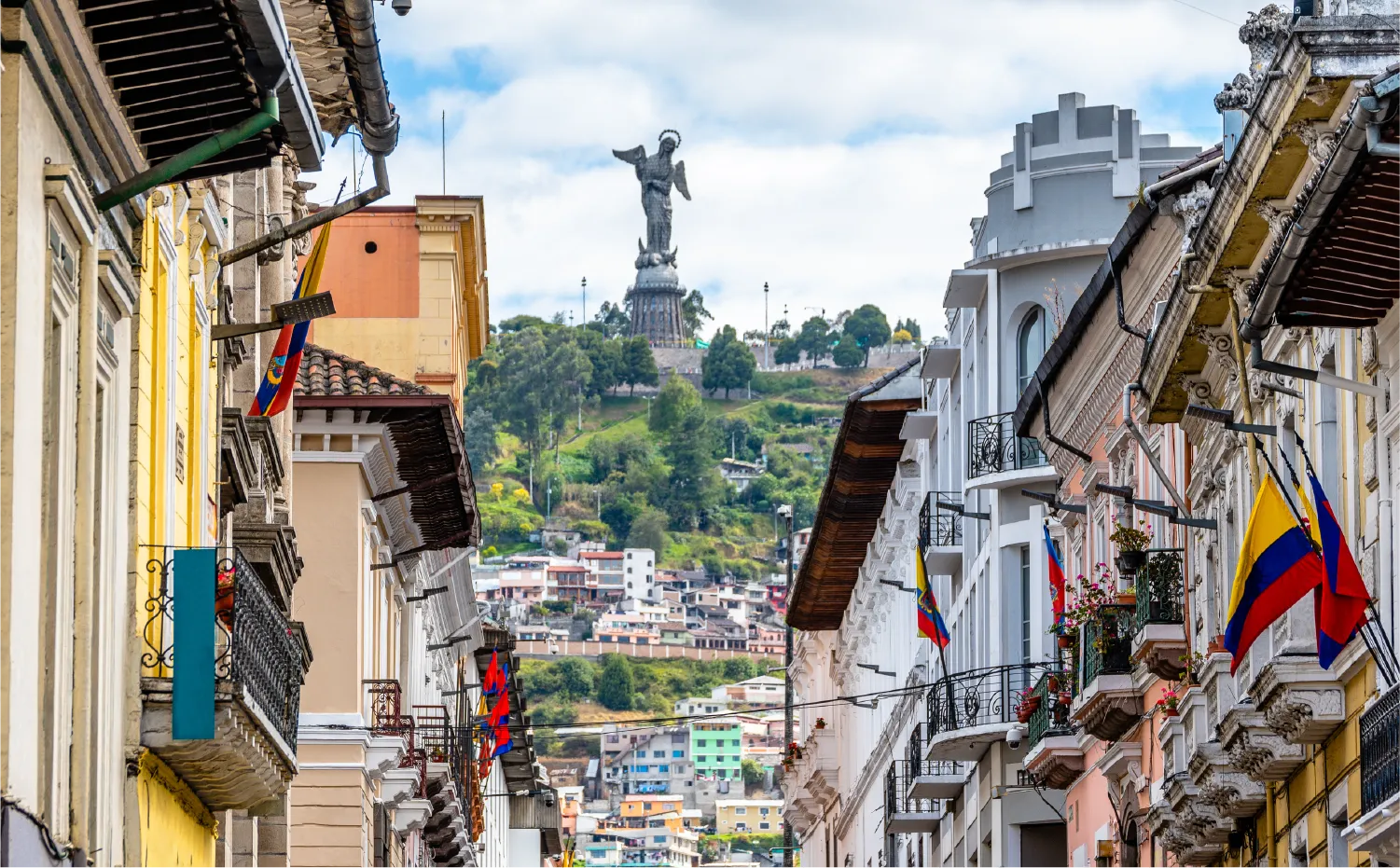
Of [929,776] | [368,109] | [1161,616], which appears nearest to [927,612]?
[929,776]

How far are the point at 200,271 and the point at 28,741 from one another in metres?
7.91

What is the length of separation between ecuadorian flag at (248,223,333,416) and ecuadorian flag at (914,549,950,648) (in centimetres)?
1567

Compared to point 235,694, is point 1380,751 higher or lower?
lower

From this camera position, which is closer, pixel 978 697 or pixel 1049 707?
pixel 1049 707

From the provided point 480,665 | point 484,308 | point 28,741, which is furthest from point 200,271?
point 480,665

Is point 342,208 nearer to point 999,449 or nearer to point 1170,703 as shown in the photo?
point 1170,703

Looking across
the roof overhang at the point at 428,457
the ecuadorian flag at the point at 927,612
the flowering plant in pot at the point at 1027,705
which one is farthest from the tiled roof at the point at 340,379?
the flowering plant in pot at the point at 1027,705

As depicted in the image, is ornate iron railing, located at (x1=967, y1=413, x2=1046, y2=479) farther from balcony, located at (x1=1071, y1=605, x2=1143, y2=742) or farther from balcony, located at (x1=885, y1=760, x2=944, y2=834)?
balcony, located at (x1=885, y1=760, x2=944, y2=834)

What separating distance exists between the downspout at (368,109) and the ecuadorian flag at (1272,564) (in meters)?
6.57

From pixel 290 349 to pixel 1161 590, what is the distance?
8.41 meters

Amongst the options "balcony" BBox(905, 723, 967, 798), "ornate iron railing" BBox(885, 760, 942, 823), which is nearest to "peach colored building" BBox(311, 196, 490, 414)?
"balcony" BBox(905, 723, 967, 798)

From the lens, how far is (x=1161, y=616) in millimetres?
26750

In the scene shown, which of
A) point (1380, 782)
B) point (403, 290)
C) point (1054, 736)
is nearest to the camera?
point (1380, 782)

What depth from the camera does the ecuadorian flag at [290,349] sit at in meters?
24.5
